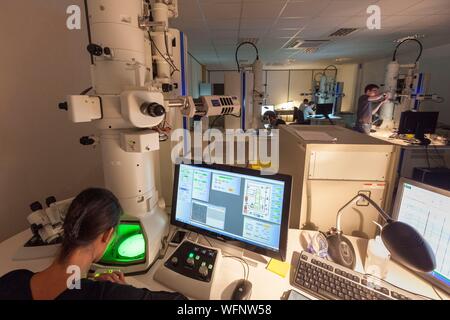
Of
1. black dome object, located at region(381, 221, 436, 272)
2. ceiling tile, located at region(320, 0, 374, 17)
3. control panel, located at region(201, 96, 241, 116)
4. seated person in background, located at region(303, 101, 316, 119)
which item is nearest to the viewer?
black dome object, located at region(381, 221, 436, 272)

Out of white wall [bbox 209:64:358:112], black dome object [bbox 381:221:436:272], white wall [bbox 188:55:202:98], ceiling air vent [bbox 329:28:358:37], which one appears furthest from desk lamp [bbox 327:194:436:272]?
white wall [bbox 209:64:358:112]

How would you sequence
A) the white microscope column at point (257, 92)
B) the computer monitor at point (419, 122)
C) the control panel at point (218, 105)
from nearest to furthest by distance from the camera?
the control panel at point (218, 105) → the white microscope column at point (257, 92) → the computer monitor at point (419, 122)

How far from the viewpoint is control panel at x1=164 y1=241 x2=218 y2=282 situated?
2.71ft

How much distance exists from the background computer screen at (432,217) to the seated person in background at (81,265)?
2.67 feet

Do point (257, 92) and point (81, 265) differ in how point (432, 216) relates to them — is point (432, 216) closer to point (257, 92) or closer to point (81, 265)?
point (81, 265)

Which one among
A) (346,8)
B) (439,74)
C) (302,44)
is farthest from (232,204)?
(439,74)

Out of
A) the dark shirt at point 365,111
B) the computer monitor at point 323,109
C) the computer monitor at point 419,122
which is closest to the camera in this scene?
the computer monitor at point 419,122

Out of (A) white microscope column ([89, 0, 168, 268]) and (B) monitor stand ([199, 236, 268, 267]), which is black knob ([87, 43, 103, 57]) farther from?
(B) monitor stand ([199, 236, 268, 267])

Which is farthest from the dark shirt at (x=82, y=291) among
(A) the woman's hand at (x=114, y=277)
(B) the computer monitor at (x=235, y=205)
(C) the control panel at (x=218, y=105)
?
(C) the control panel at (x=218, y=105)

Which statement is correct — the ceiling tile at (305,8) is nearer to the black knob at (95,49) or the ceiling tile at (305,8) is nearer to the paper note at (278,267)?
the black knob at (95,49)

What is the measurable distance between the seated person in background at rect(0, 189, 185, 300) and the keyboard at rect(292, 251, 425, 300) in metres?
0.43

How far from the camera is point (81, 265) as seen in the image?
703 millimetres

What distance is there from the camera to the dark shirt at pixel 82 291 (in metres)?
0.63
